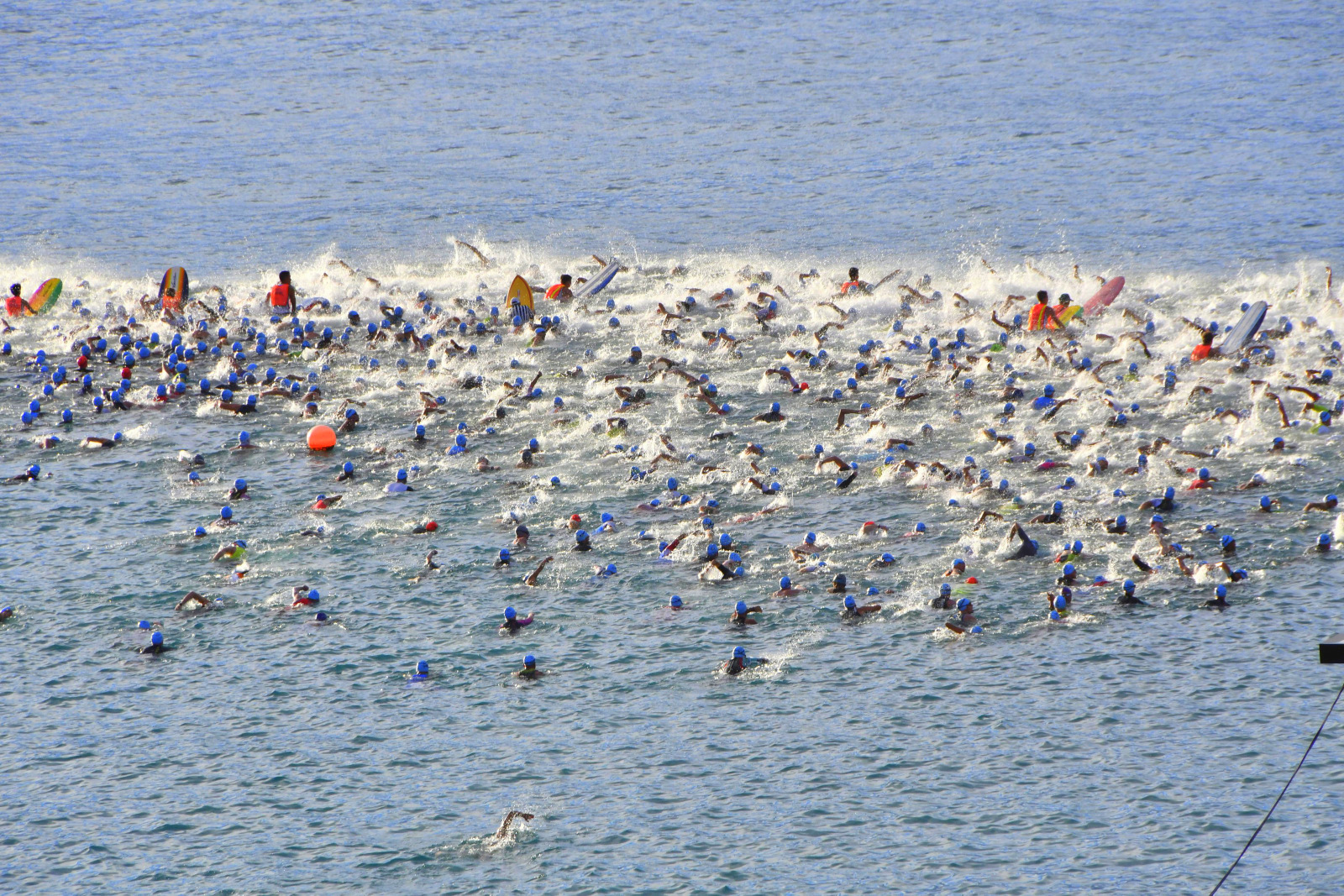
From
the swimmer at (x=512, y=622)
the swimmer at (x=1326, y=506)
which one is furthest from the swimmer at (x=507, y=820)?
the swimmer at (x=1326, y=506)

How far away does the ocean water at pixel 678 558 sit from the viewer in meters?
14.6

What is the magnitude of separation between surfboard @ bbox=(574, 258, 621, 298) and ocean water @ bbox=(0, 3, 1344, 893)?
552mm

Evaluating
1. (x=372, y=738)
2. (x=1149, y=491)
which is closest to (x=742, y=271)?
(x=1149, y=491)

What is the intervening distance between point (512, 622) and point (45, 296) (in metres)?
21.2

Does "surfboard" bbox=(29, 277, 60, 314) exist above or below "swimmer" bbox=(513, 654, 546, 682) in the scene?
above

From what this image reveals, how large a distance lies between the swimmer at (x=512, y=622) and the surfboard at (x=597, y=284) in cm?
1584

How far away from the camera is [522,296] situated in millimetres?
32344

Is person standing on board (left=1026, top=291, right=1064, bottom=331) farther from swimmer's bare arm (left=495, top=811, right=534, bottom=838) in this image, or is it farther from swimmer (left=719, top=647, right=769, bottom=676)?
swimmer's bare arm (left=495, top=811, right=534, bottom=838)

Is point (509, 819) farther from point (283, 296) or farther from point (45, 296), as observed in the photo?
point (45, 296)

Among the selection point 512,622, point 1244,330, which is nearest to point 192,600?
point 512,622

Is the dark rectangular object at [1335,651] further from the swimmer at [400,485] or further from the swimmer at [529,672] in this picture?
the swimmer at [400,485]

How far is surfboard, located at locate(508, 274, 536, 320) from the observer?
3206 centimetres

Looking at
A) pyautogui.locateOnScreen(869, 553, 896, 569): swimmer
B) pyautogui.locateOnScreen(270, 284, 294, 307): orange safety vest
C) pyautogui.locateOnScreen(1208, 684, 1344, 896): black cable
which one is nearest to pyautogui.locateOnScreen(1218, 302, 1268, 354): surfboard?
pyautogui.locateOnScreen(869, 553, 896, 569): swimmer

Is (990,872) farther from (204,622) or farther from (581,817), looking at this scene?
(204,622)
